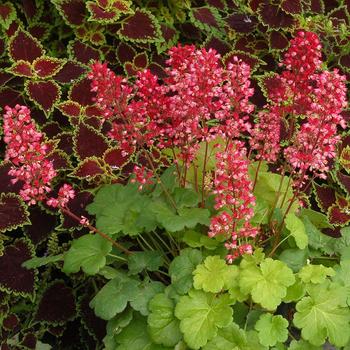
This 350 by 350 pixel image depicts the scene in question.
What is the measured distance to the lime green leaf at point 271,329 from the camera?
1.58 metres

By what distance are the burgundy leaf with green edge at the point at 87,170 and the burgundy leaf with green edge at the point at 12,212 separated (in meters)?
0.20

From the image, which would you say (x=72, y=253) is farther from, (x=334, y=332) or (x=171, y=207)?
(x=334, y=332)

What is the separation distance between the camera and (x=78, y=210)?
2133 millimetres

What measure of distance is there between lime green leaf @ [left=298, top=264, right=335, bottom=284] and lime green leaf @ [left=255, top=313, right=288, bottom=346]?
0.13m

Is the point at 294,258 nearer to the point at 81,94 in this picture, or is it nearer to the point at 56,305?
the point at 56,305

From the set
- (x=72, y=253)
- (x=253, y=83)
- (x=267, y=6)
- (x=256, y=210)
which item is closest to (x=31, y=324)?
(x=72, y=253)

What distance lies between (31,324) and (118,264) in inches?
20.5

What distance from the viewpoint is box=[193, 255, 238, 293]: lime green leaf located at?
5.26 feet

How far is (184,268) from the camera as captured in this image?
170 cm

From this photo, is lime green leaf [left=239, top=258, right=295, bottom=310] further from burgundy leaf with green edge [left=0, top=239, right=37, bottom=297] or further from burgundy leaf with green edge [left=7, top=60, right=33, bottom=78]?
burgundy leaf with green edge [left=7, top=60, right=33, bottom=78]

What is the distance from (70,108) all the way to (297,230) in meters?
1.01

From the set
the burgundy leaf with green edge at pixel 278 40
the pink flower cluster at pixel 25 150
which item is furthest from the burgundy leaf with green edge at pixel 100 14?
the pink flower cluster at pixel 25 150

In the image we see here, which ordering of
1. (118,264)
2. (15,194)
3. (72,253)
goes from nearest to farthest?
(72,253), (118,264), (15,194)

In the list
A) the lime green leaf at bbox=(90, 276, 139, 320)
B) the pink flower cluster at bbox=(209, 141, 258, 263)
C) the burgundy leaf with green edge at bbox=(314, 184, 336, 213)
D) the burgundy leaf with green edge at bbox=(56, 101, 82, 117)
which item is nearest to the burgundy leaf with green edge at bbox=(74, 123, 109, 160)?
the burgundy leaf with green edge at bbox=(56, 101, 82, 117)
